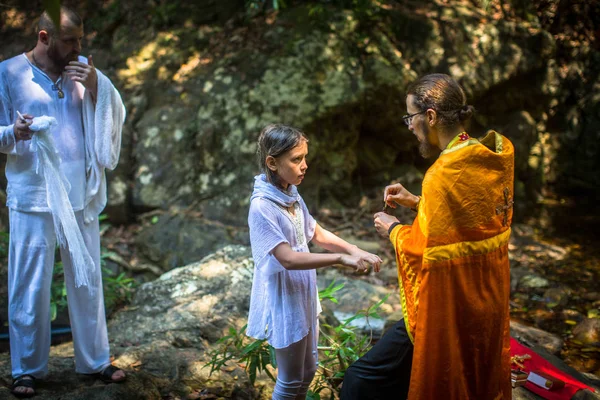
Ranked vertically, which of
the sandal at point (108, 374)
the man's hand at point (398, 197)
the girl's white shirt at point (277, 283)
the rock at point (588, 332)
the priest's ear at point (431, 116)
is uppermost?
the priest's ear at point (431, 116)

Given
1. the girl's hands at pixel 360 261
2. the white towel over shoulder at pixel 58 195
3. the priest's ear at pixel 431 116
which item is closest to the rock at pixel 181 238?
the white towel over shoulder at pixel 58 195

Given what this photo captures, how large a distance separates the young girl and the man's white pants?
3.56 ft

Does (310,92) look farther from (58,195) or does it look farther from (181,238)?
(58,195)

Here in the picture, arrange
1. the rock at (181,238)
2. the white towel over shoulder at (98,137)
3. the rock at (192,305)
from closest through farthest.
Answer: the white towel over shoulder at (98,137) → the rock at (192,305) → the rock at (181,238)

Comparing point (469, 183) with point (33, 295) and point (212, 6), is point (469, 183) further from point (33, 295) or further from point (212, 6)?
point (212, 6)

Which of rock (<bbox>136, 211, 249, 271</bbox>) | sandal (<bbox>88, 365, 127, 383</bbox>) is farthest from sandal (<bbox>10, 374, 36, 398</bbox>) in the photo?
rock (<bbox>136, 211, 249, 271</bbox>)

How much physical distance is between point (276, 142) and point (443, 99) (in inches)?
29.1

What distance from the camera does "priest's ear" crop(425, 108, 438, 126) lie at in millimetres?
2365

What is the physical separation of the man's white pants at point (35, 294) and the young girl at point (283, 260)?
1085mm

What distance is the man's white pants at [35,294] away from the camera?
115 inches

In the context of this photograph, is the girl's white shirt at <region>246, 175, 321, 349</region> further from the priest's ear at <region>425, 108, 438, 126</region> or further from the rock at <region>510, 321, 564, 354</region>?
the rock at <region>510, 321, 564, 354</region>

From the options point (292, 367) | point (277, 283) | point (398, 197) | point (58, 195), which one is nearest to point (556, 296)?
point (398, 197)

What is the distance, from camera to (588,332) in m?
4.38

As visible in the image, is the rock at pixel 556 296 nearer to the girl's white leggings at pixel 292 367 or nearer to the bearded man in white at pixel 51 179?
the girl's white leggings at pixel 292 367
